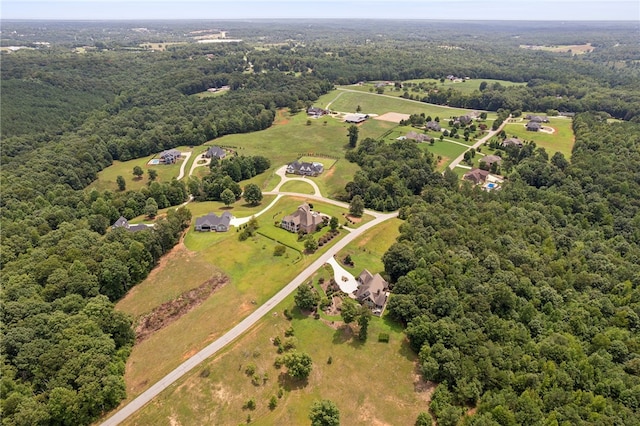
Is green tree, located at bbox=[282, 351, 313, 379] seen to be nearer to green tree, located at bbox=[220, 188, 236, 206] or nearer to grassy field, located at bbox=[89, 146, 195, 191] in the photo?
green tree, located at bbox=[220, 188, 236, 206]

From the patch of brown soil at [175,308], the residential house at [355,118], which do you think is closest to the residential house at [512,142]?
the residential house at [355,118]

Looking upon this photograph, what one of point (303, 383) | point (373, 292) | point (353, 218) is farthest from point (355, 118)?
point (303, 383)

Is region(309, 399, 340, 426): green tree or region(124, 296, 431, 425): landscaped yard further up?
region(309, 399, 340, 426): green tree

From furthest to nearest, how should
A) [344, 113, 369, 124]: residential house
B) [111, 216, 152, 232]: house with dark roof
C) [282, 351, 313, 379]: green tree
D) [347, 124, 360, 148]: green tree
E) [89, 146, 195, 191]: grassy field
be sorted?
[344, 113, 369, 124]: residential house < [347, 124, 360, 148]: green tree < [89, 146, 195, 191]: grassy field < [111, 216, 152, 232]: house with dark roof < [282, 351, 313, 379]: green tree

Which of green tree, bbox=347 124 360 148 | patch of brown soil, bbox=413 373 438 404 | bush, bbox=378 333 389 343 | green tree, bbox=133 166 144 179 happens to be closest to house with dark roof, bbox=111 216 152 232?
green tree, bbox=133 166 144 179

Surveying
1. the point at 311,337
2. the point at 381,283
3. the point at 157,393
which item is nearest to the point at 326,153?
the point at 381,283

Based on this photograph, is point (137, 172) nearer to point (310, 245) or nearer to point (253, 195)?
point (253, 195)

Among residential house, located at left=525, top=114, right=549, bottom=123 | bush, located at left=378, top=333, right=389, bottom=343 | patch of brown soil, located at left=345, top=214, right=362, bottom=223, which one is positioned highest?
residential house, located at left=525, top=114, right=549, bottom=123
